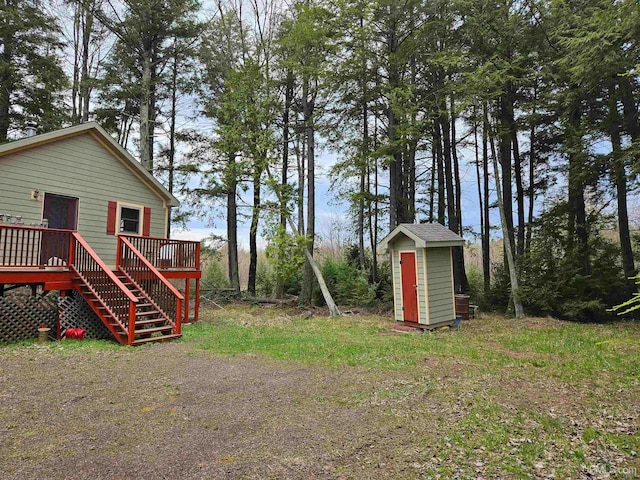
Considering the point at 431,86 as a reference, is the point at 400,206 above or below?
below

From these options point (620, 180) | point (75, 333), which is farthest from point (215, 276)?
point (620, 180)

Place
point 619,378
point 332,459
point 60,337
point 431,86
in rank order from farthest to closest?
point 431,86, point 60,337, point 619,378, point 332,459

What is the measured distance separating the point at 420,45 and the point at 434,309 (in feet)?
32.4

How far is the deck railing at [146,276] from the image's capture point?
323 inches

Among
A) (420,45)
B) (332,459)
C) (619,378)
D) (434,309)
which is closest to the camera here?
(332,459)

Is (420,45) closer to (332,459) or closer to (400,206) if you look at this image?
(400,206)

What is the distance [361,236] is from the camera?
15672mm

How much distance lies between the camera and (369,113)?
15.1 metres

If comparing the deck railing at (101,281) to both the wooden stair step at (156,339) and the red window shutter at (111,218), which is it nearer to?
the wooden stair step at (156,339)

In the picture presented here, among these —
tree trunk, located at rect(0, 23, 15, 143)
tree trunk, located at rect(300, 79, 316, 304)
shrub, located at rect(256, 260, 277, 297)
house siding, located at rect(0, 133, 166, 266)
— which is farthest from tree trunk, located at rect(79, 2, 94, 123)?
shrub, located at rect(256, 260, 277, 297)

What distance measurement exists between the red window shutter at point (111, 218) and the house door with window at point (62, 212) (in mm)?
817

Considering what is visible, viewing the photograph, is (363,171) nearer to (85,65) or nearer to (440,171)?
(440,171)

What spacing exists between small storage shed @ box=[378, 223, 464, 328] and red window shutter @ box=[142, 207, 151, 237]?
24.8 feet

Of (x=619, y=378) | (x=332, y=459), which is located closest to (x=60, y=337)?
(x=332, y=459)
